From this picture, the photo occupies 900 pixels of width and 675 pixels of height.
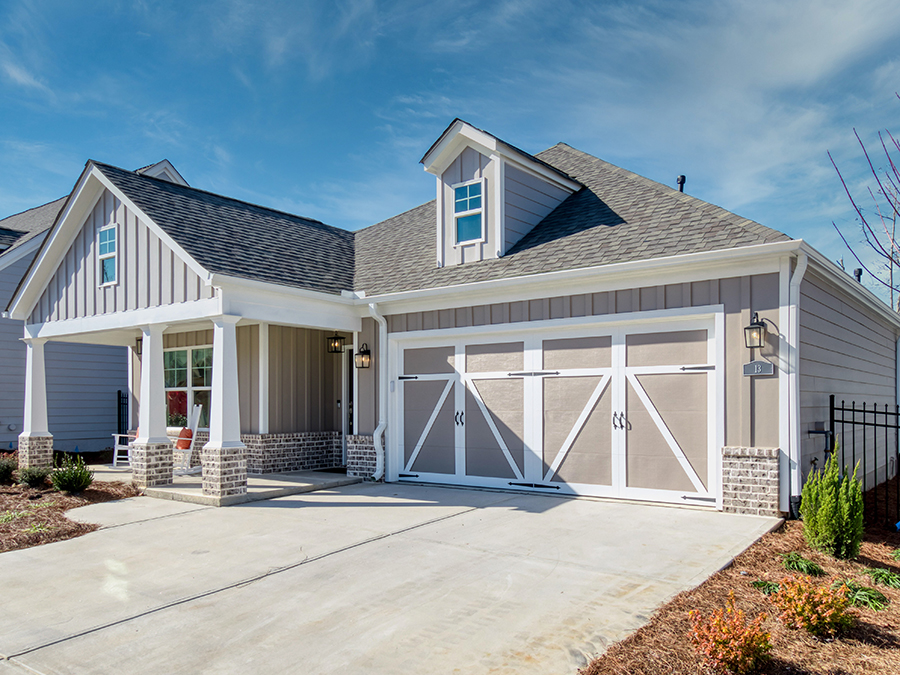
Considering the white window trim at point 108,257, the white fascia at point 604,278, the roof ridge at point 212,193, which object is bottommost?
the white fascia at point 604,278

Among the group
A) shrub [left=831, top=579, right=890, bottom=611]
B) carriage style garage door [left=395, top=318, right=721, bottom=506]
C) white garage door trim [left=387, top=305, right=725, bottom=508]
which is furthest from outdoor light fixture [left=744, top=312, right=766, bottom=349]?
shrub [left=831, top=579, right=890, bottom=611]

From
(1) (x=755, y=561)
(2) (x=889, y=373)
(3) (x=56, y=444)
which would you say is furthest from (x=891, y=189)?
(3) (x=56, y=444)

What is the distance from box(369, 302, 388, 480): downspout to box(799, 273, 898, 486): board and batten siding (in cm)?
620

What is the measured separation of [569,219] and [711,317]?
333 centimetres

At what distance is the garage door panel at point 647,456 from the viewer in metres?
7.72

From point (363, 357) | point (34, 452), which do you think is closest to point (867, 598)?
point (363, 357)

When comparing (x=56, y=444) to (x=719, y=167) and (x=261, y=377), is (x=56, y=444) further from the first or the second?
(x=719, y=167)

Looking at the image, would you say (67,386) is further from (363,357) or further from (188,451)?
(363,357)

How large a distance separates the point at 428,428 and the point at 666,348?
410cm

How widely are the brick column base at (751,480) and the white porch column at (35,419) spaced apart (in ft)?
40.0

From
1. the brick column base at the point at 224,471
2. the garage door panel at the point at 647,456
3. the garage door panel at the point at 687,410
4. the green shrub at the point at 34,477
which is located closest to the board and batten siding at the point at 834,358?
the garage door panel at the point at 687,410

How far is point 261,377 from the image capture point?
11102 millimetres

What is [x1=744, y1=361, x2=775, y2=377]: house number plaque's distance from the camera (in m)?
7.01

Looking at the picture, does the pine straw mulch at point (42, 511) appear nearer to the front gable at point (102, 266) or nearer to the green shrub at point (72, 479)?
the green shrub at point (72, 479)
